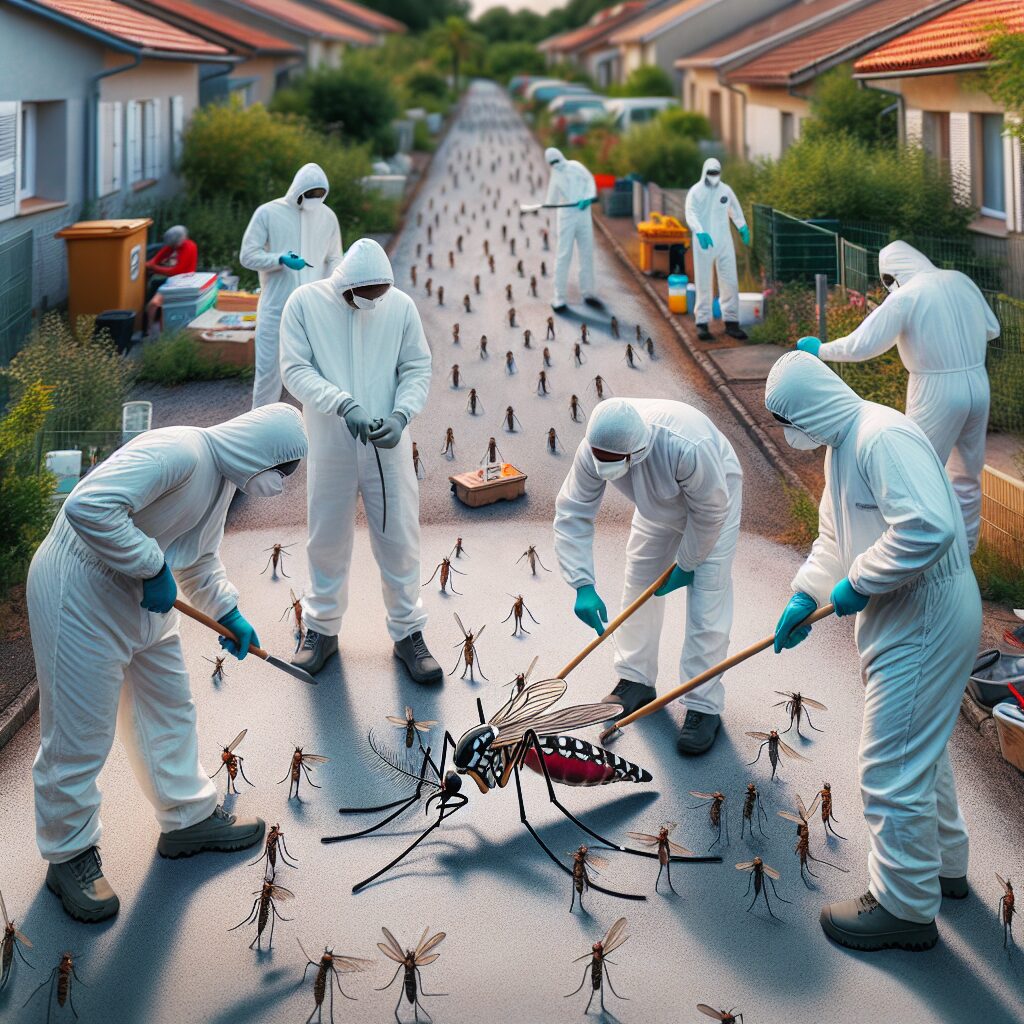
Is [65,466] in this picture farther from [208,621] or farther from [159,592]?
[159,592]

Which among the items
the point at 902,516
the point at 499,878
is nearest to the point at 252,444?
the point at 499,878

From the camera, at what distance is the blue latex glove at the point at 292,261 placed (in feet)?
33.7

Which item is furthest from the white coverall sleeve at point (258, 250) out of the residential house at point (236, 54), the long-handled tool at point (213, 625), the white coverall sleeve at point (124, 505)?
the residential house at point (236, 54)

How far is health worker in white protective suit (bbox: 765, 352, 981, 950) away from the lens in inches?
175

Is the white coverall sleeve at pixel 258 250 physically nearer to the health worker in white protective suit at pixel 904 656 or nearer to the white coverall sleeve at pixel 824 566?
the white coverall sleeve at pixel 824 566

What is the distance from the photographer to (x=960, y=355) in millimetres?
7906

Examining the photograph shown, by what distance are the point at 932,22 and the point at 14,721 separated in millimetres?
16035

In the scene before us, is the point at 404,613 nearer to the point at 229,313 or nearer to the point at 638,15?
the point at 229,313

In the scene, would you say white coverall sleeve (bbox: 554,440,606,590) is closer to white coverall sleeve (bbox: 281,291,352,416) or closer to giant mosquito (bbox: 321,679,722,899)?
giant mosquito (bbox: 321,679,722,899)

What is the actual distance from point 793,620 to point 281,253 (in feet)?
22.3

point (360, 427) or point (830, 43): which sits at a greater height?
point (830, 43)

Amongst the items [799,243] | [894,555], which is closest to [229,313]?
[799,243]

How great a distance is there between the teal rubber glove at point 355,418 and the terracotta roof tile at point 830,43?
15.7m

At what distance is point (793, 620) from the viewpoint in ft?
16.8
